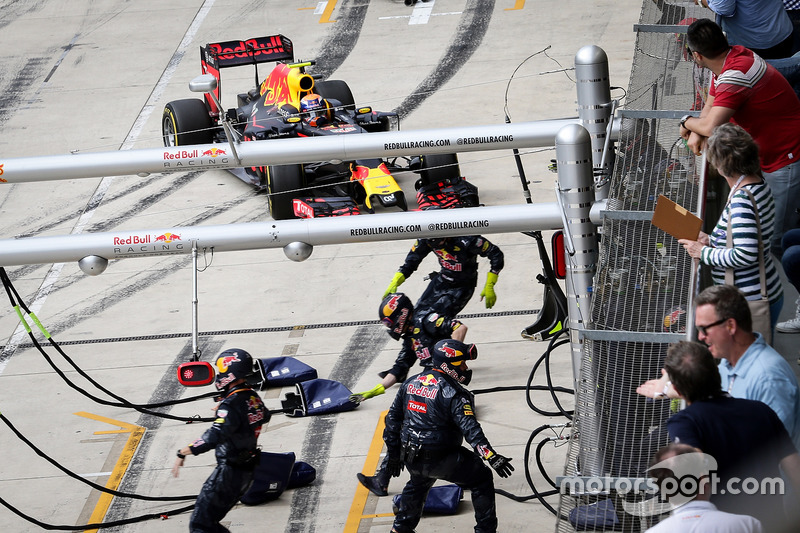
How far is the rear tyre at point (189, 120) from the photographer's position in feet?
53.8

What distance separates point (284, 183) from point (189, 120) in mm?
2739

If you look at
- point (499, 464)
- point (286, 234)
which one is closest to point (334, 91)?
point (286, 234)

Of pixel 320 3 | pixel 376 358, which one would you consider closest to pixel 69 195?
pixel 376 358

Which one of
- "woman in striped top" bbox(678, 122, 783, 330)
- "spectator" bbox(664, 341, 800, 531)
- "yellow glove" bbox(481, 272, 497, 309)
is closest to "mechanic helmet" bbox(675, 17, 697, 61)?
"yellow glove" bbox(481, 272, 497, 309)

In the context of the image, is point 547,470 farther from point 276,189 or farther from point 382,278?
point 276,189

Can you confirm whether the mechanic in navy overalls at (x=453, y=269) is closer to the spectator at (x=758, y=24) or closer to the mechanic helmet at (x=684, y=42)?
the mechanic helmet at (x=684, y=42)

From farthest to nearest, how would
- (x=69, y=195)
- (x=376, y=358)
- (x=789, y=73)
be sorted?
(x=69, y=195) → (x=376, y=358) → (x=789, y=73)

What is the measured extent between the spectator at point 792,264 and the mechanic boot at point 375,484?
3244 mm

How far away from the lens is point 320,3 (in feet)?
80.6

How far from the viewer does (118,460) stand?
32.5 feet

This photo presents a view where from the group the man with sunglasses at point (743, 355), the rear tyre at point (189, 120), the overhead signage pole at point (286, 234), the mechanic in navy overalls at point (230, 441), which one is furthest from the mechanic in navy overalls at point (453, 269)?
the rear tyre at point (189, 120)

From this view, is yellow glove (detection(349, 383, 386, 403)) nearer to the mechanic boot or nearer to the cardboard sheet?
the mechanic boot

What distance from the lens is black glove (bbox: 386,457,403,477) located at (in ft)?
27.3

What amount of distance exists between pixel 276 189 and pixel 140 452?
17.3ft
